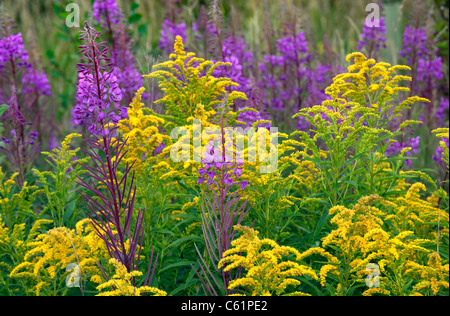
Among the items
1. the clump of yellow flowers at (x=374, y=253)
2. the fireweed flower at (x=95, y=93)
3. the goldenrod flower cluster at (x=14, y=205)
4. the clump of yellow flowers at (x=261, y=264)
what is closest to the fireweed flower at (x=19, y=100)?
the goldenrod flower cluster at (x=14, y=205)

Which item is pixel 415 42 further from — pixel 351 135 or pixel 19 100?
pixel 19 100

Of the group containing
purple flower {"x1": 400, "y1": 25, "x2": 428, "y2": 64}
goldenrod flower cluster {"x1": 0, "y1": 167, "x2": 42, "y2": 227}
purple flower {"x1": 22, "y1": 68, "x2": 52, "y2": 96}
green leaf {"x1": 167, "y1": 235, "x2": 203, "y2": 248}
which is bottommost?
green leaf {"x1": 167, "y1": 235, "x2": 203, "y2": 248}

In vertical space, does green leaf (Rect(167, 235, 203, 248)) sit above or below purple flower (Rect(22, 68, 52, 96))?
below

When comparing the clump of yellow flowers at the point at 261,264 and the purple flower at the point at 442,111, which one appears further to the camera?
the purple flower at the point at 442,111

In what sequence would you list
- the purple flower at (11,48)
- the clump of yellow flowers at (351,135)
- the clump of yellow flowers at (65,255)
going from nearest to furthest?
the clump of yellow flowers at (65,255)
the clump of yellow flowers at (351,135)
the purple flower at (11,48)

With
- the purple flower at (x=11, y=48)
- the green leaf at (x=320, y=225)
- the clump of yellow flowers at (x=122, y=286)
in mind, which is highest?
the purple flower at (x=11, y=48)

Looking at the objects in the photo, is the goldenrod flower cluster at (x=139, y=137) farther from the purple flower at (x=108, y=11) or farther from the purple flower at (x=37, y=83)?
the purple flower at (x=37, y=83)

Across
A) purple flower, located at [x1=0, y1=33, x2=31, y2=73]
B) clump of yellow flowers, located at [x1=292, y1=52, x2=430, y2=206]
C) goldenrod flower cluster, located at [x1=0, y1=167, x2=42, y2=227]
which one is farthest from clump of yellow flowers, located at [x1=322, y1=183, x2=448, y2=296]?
purple flower, located at [x1=0, y1=33, x2=31, y2=73]

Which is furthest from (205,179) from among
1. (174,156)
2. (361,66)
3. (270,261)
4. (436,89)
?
(436,89)

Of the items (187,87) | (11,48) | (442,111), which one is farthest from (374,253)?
(442,111)

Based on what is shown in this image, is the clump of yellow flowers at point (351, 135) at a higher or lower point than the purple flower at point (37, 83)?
lower

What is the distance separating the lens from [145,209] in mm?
3338

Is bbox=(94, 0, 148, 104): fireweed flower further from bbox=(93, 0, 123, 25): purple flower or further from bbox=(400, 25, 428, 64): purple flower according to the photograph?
bbox=(400, 25, 428, 64): purple flower

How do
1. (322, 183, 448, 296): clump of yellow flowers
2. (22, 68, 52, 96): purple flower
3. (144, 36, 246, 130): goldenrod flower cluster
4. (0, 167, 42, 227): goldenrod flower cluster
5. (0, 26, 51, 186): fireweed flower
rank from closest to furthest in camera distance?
(322, 183, 448, 296): clump of yellow flowers < (0, 167, 42, 227): goldenrod flower cluster < (144, 36, 246, 130): goldenrod flower cluster < (0, 26, 51, 186): fireweed flower < (22, 68, 52, 96): purple flower
